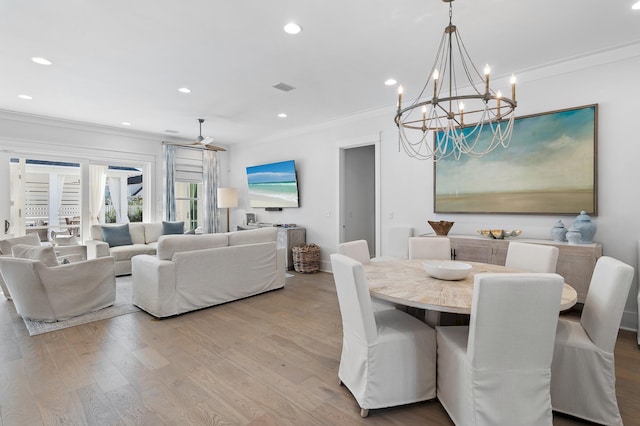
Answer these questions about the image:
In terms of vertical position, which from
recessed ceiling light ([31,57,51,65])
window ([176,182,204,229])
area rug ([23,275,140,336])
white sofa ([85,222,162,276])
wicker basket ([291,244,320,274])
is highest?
recessed ceiling light ([31,57,51,65])

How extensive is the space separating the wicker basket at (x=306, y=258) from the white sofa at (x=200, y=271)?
1.28 metres

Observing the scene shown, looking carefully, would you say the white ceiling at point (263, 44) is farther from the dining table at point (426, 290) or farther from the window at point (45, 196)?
the dining table at point (426, 290)

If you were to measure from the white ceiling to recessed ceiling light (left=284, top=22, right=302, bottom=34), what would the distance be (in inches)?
1.9

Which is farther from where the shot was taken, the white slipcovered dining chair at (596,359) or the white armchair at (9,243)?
the white armchair at (9,243)

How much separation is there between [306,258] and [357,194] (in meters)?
1.59

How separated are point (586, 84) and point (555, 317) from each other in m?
3.06

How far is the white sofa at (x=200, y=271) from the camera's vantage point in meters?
3.51

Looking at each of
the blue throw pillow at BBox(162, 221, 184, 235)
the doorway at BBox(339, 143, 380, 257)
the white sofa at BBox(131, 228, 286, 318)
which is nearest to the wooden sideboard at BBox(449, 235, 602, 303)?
the doorway at BBox(339, 143, 380, 257)

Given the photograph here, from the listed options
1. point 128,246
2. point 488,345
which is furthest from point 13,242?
point 488,345

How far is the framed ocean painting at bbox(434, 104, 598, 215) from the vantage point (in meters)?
3.32

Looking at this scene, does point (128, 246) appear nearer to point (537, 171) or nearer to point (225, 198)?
point (225, 198)

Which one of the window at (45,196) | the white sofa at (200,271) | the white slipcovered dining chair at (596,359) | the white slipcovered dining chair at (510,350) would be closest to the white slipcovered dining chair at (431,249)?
the white slipcovered dining chair at (596,359)

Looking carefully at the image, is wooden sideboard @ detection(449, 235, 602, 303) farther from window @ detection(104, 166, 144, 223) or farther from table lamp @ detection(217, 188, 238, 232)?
window @ detection(104, 166, 144, 223)

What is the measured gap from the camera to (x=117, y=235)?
5.82m
